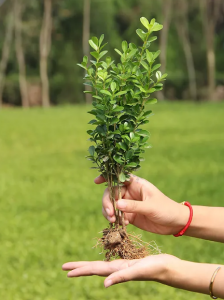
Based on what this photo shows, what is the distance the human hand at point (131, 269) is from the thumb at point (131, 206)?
21 cm

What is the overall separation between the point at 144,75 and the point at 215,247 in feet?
11.3

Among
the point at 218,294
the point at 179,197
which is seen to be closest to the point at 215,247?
the point at 179,197

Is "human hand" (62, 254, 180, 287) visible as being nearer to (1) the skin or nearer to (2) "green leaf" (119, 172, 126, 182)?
(1) the skin

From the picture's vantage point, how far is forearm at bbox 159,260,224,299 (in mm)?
2199

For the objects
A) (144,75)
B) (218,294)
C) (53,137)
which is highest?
(144,75)

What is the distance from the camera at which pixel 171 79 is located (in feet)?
102

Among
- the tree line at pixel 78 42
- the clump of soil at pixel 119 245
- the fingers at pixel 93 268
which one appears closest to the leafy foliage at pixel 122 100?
the clump of soil at pixel 119 245

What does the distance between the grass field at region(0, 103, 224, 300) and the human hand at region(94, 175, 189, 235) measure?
6.22 ft

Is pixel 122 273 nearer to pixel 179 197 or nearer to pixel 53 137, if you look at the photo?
pixel 179 197

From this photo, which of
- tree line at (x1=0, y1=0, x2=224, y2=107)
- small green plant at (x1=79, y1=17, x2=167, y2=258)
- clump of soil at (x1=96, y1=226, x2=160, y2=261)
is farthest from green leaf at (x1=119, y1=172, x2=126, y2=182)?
tree line at (x1=0, y1=0, x2=224, y2=107)

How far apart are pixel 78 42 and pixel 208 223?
29196 mm

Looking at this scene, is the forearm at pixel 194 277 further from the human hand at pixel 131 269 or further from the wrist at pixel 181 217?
the wrist at pixel 181 217

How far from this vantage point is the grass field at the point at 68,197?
464 centimetres

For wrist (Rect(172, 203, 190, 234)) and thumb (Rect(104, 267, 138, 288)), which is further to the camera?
wrist (Rect(172, 203, 190, 234))
